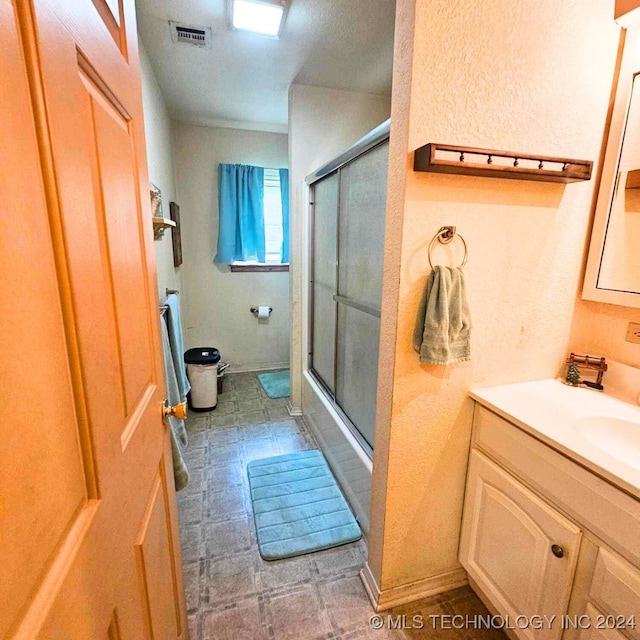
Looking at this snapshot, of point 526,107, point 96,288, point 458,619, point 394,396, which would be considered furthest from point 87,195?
point 458,619

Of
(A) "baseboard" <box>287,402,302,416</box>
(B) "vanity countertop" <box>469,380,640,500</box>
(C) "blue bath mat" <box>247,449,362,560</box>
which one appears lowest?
(C) "blue bath mat" <box>247,449,362,560</box>

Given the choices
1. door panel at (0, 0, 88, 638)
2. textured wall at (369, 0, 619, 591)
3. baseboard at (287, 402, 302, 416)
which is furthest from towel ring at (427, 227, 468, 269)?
baseboard at (287, 402, 302, 416)

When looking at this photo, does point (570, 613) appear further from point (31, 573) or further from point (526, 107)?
point (526, 107)

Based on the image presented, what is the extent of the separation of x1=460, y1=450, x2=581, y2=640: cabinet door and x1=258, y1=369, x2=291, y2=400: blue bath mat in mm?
2142

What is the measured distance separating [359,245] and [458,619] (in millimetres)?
1679

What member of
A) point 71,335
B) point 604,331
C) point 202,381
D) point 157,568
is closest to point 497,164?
point 604,331

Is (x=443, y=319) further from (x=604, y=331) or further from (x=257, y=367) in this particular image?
(x=257, y=367)

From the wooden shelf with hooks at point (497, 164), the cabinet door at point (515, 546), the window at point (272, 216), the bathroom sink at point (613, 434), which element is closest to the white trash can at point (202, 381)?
the window at point (272, 216)

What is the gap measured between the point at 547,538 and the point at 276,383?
2758mm

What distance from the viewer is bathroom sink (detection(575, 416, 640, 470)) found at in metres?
1.09

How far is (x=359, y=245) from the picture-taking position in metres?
1.84

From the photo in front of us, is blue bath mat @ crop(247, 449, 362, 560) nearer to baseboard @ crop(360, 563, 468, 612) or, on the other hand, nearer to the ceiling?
baseboard @ crop(360, 563, 468, 612)

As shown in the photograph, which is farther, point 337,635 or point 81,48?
point 337,635

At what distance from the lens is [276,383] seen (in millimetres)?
3547
